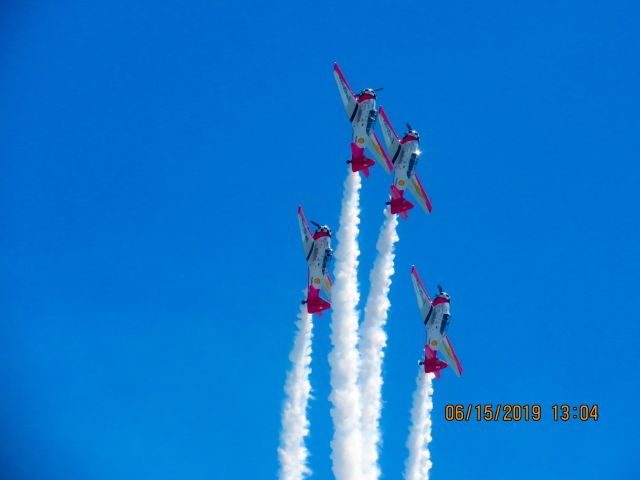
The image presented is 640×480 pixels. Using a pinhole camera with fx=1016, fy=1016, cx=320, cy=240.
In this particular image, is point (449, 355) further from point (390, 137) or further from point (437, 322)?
point (390, 137)

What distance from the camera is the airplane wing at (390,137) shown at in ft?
274

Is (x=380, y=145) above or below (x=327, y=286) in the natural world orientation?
above

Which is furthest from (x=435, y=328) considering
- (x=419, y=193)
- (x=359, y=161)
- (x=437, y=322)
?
(x=359, y=161)

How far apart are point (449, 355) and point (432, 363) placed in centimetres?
188

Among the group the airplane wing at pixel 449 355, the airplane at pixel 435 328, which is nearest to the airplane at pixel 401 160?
the airplane at pixel 435 328

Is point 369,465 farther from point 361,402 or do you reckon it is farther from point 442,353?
point 442,353

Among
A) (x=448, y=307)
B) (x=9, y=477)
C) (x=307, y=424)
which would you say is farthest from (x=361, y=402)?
(x=9, y=477)

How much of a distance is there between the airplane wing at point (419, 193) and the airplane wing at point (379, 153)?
8.34ft

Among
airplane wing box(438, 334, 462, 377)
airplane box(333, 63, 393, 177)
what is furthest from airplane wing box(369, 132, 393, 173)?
airplane wing box(438, 334, 462, 377)

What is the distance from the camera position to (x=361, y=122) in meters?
81.6

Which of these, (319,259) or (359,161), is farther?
(359,161)

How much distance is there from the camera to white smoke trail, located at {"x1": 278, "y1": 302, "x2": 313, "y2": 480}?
82188 mm

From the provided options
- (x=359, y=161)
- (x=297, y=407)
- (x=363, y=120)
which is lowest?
(x=297, y=407)

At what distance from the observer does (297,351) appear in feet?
275
